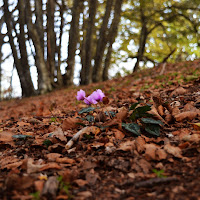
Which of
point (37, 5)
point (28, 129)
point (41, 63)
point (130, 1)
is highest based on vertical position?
point (130, 1)

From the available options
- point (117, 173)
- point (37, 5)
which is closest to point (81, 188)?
point (117, 173)

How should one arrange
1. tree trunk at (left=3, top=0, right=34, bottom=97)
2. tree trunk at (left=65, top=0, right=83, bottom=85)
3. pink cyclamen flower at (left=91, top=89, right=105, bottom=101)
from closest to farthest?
pink cyclamen flower at (left=91, top=89, right=105, bottom=101)
tree trunk at (left=65, top=0, right=83, bottom=85)
tree trunk at (left=3, top=0, right=34, bottom=97)

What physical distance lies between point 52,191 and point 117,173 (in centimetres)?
48

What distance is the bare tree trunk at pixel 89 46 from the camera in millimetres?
7922

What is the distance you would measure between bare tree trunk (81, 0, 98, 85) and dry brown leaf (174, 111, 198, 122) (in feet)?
21.8

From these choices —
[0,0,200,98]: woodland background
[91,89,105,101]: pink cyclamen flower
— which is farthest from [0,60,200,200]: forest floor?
[0,0,200,98]: woodland background

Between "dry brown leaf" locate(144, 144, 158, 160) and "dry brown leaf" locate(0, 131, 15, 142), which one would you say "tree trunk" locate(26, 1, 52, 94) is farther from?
"dry brown leaf" locate(144, 144, 158, 160)

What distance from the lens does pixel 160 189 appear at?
1.30 meters

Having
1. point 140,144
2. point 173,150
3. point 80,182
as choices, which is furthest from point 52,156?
point 173,150

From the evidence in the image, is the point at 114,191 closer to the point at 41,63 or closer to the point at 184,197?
the point at 184,197

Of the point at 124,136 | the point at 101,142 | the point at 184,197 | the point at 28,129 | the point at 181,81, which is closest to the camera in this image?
the point at 184,197

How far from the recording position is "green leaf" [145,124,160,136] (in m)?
2.02

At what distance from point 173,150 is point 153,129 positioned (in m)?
0.40

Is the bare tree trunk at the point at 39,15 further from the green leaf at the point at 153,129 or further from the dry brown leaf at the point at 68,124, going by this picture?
the green leaf at the point at 153,129
